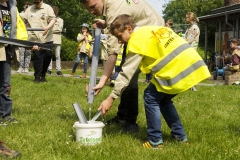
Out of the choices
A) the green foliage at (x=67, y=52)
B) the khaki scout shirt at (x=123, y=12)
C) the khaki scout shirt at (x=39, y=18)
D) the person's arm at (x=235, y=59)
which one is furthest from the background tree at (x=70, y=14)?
the khaki scout shirt at (x=123, y=12)

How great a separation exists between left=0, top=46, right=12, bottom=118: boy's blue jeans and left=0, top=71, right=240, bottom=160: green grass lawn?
224mm

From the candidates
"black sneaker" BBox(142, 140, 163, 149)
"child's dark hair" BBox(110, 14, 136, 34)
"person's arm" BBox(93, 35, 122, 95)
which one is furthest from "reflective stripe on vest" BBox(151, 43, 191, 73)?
"black sneaker" BBox(142, 140, 163, 149)

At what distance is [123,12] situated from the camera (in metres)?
4.51

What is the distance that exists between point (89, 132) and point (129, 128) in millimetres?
990

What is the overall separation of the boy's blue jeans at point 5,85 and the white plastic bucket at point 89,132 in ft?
5.07

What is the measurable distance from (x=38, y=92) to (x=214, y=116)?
3.63 meters

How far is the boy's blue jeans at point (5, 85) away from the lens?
17.2ft

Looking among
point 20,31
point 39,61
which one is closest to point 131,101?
point 20,31

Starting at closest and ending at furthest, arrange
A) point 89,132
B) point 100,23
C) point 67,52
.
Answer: point 89,132 < point 100,23 < point 67,52

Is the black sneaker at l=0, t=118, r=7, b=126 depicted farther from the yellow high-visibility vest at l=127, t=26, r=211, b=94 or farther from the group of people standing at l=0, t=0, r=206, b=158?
the yellow high-visibility vest at l=127, t=26, r=211, b=94

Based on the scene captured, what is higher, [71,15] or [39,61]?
[39,61]

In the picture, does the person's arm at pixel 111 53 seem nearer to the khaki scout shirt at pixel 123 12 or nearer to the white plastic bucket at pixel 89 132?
the khaki scout shirt at pixel 123 12

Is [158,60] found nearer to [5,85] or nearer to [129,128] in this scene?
[129,128]

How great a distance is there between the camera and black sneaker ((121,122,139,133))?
195 inches
